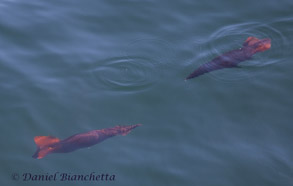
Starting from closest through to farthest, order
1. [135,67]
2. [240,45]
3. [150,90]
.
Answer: [150,90] → [135,67] → [240,45]

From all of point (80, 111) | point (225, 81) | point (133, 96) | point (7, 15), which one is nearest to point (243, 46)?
point (225, 81)

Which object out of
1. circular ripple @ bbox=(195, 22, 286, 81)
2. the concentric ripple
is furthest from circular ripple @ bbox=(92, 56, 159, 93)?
circular ripple @ bbox=(195, 22, 286, 81)

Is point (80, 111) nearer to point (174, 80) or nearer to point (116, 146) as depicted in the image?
point (116, 146)

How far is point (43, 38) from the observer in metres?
7.64

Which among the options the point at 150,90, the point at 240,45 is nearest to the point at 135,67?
the point at 150,90

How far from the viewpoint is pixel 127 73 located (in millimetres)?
6805

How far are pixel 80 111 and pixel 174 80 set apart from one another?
1.81 m

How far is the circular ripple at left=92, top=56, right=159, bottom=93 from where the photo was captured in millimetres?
6535

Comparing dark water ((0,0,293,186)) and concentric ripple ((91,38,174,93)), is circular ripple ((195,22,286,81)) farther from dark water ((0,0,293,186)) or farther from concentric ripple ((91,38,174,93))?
concentric ripple ((91,38,174,93))

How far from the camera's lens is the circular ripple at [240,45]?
6766 millimetres

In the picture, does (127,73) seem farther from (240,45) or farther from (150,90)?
(240,45)

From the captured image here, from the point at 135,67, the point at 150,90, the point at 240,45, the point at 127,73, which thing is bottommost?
the point at 150,90

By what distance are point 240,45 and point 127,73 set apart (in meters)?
2.44

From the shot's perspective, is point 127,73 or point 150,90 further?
point 127,73
